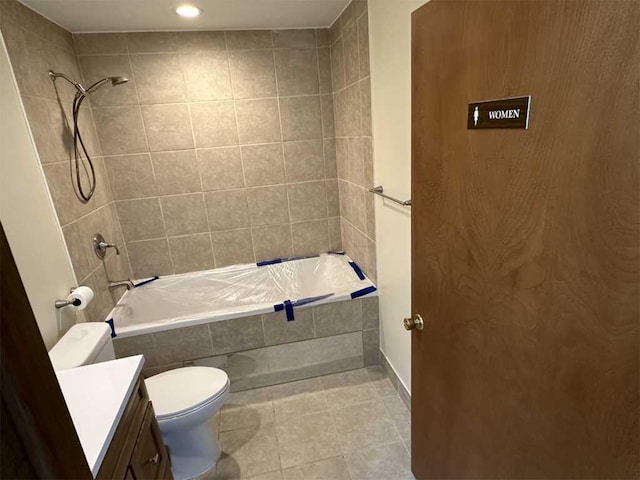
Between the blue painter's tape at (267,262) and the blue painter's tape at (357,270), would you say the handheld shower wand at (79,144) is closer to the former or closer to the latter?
the blue painter's tape at (267,262)

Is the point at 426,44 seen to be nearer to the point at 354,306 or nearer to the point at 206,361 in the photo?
the point at 354,306

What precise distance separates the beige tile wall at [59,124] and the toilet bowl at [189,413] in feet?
2.37

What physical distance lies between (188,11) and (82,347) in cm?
187

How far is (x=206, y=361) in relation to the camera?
2.14 meters

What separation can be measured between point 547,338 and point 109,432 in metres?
1.04

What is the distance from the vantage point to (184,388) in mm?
1683

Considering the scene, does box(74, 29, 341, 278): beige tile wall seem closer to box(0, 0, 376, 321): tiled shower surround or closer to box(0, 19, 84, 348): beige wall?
box(0, 0, 376, 321): tiled shower surround

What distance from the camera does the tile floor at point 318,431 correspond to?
1.66 meters

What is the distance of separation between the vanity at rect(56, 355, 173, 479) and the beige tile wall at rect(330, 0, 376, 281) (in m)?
1.48

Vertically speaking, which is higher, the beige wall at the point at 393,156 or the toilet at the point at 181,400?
the beige wall at the point at 393,156

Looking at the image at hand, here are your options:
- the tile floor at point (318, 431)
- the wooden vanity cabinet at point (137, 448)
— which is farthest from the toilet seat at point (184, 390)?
the tile floor at point (318, 431)

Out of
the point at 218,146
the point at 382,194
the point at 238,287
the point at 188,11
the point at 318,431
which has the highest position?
the point at 188,11

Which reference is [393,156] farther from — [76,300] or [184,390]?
[76,300]

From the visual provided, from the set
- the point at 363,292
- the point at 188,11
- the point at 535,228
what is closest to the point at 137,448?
the point at 535,228
